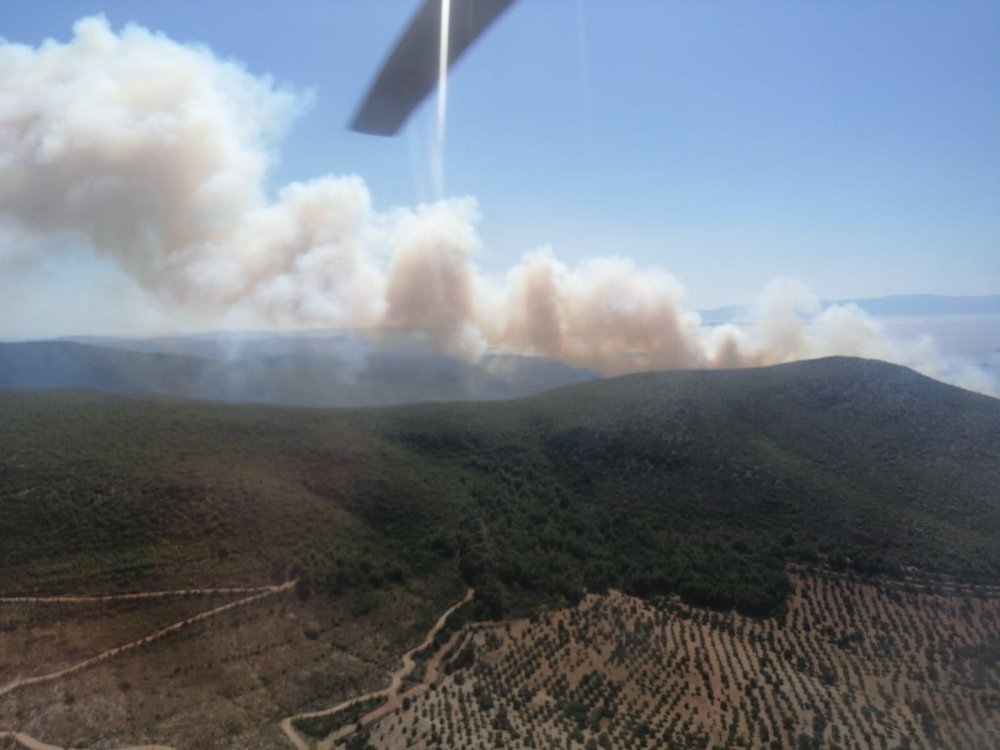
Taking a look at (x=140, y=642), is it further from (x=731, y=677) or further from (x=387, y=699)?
(x=731, y=677)

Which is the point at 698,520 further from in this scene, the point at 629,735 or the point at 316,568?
the point at 316,568

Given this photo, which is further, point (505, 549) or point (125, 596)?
point (505, 549)

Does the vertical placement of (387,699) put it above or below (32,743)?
below

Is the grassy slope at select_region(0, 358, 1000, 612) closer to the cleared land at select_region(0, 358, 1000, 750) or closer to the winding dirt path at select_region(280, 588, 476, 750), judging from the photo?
the cleared land at select_region(0, 358, 1000, 750)

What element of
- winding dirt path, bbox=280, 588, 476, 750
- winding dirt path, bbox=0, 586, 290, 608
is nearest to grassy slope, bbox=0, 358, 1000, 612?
winding dirt path, bbox=0, 586, 290, 608

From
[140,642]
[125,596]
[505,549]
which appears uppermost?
[125,596]

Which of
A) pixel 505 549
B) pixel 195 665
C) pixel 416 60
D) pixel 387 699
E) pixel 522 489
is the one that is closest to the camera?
pixel 416 60

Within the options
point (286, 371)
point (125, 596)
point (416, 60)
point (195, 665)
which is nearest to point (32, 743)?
point (195, 665)
